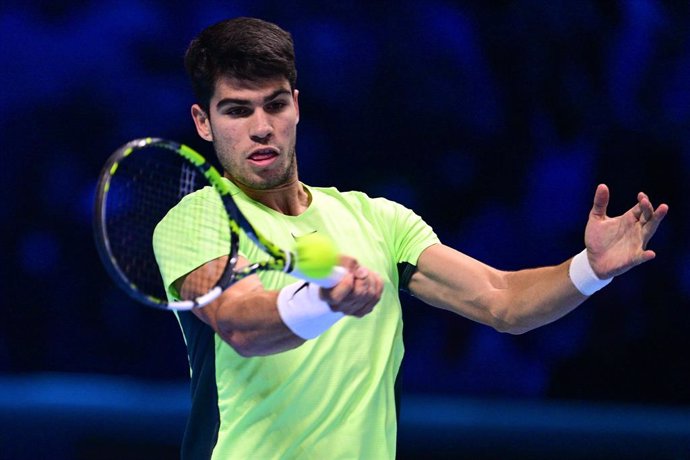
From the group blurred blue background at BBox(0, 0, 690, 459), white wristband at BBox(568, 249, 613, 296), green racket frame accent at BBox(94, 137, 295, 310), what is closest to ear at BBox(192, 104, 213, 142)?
green racket frame accent at BBox(94, 137, 295, 310)

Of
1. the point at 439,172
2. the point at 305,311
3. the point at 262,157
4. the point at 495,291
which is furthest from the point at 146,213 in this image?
the point at 439,172

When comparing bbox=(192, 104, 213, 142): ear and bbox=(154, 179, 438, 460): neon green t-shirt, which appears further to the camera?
bbox=(192, 104, 213, 142): ear

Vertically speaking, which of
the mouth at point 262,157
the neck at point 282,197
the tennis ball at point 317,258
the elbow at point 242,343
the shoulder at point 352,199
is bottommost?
the elbow at point 242,343

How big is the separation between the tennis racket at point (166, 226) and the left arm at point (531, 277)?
637 mm

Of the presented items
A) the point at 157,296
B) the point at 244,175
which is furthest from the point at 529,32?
the point at 157,296

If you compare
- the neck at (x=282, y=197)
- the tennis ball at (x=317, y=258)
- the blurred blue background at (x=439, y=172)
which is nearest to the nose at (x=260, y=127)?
the neck at (x=282, y=197)

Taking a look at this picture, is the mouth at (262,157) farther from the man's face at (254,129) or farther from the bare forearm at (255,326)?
the bare forearm at (255,326)

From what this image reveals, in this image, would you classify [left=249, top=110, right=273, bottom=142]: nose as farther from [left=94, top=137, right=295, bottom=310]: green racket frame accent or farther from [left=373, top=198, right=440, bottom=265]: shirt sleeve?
[left=373, top=198, right=440, bottom=265]: shirt sleeve

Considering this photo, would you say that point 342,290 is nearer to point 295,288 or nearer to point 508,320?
point 295,288

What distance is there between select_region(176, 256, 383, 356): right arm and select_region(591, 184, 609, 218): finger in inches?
28.6

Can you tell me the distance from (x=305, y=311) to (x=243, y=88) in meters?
0.75

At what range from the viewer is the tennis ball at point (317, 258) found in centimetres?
214

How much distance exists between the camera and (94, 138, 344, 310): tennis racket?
7.50ft

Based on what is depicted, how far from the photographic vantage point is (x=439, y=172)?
5.20 meters
